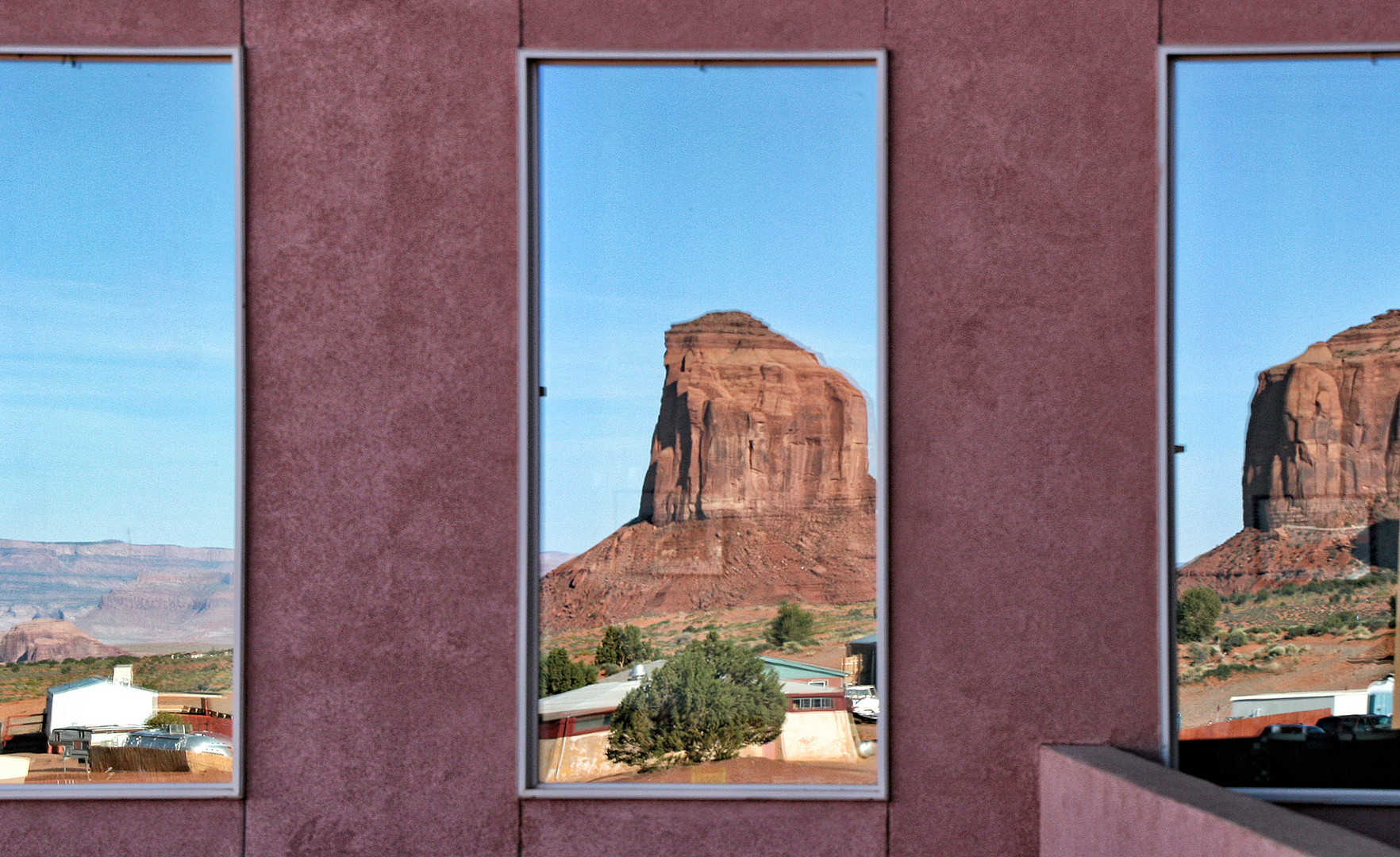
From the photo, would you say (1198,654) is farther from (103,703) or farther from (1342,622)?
(103,703)

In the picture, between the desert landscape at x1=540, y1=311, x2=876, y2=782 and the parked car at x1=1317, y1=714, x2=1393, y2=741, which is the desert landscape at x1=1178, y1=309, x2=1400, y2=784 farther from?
the desert landscape at x1=540, y1=311, x2=876, y2=782

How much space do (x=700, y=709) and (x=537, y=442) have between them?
134 centimetres

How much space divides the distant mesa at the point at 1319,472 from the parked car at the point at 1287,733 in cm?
59

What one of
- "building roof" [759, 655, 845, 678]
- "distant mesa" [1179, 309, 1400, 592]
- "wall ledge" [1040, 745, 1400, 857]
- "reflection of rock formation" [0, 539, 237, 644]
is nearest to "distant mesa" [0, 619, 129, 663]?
"reflection of rock formation" [0, 539, 237, 644]

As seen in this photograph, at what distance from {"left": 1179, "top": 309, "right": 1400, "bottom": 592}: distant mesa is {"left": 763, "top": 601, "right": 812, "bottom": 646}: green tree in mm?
1598

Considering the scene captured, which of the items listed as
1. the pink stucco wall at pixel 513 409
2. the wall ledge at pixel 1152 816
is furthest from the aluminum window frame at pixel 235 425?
the wall ledge at pixel 1152 816

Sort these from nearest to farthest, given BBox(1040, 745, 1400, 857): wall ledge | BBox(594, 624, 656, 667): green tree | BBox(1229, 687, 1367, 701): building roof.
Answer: BBox(1040, 745, 1400, 857): wall ledge → BBox(1229, 687, 1367, 701): building roof → BBox(594, 624, 656, 667): green tree

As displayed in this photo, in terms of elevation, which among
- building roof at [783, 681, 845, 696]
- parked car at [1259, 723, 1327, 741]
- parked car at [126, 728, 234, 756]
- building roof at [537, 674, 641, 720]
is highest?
building roof at [783, 681, 845, 696]

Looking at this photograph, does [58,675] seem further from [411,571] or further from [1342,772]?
[1342,772]

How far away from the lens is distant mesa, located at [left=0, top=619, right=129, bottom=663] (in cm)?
416

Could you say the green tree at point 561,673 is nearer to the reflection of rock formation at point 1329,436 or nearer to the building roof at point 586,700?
the building roof at point 586,700

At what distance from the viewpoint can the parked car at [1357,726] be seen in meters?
4.11

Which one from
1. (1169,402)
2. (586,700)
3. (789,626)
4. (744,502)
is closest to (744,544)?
(744,502)

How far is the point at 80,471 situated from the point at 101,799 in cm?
139
